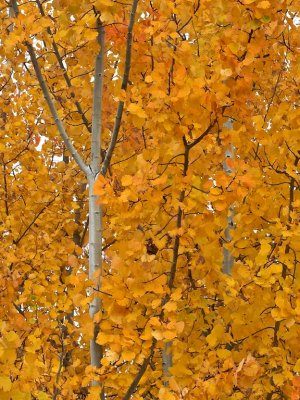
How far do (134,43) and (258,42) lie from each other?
0.73 meters

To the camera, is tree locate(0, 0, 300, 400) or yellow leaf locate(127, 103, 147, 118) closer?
tree locate(0, 0, 300, 400)

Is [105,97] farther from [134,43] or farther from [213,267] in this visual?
[213,267]

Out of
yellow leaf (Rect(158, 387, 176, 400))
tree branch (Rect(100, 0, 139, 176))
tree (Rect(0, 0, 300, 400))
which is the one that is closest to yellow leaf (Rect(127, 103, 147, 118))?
tree (Rect(0, 0, 300, 400))

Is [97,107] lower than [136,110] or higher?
higher

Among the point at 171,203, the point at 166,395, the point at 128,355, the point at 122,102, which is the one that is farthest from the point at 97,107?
the point at 166,395

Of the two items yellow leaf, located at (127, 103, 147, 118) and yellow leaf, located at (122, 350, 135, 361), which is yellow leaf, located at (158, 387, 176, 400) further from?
yellow leaf, located at (127, 103, 147, 118)

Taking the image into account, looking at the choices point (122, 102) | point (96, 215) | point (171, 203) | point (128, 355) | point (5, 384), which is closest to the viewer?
point (5, 384)

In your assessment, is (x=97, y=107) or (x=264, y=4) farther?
(x=97, y=107)

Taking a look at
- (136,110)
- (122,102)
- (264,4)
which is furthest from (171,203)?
(264,4)

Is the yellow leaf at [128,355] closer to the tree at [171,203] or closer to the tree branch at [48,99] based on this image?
the tree at [171,203]

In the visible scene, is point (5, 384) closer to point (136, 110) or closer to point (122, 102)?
point (136, 110)

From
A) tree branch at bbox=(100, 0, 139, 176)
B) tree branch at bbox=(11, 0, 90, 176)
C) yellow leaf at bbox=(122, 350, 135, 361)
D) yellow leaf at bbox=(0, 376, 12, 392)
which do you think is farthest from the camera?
tree branch at bbox=(11, 0, 90, 176)

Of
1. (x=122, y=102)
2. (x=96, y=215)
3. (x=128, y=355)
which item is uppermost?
(x=122, y=102)

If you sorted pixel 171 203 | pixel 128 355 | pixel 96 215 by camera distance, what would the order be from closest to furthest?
pixel 128 355
pixel 171 203
pixel 96 215
